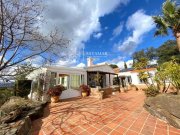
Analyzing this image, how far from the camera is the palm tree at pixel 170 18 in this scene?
11.5 meters

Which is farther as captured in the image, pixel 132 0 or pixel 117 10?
pixel 117 10

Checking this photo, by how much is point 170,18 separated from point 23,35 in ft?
47.2

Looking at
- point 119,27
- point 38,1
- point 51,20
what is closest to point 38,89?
point 51,20

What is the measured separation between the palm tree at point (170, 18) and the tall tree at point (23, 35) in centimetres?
1187

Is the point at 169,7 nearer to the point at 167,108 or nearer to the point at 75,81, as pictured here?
the point at 167,108

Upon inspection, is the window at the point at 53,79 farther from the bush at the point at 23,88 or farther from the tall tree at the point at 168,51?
the tall tree at the point at 168,51

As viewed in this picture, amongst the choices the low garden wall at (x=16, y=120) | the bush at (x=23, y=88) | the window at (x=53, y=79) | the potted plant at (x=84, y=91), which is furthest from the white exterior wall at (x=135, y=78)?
the low garden wall at (x=16, y=120)

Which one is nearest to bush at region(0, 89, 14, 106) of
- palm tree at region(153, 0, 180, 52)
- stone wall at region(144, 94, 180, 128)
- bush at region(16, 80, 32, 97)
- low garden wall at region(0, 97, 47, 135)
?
bush at region(16, 80, 32, 97)

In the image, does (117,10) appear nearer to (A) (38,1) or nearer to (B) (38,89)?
(A) (38,1)

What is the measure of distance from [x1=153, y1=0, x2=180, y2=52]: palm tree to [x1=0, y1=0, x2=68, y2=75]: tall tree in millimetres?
11874

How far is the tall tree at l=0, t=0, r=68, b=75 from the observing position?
20.3 ft

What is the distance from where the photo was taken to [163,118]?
504 centimetres

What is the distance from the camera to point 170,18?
11945 mm

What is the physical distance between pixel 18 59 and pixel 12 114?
3.45 meters
